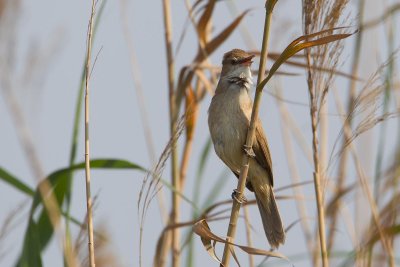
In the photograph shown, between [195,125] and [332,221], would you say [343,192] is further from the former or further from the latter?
[195,125]

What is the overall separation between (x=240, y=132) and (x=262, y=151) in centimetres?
19

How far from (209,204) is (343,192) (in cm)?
60

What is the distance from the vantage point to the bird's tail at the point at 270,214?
313 cm

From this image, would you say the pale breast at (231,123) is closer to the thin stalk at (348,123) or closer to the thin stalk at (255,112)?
the thin stalk at (348,123)

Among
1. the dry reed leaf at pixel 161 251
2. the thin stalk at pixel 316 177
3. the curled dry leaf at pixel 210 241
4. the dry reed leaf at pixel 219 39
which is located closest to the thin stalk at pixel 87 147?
the curled dry leaf at pixel 210 241

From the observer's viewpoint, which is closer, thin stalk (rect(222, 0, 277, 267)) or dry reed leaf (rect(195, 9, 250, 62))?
thin stalk (rect(222, 0, 277, 267))

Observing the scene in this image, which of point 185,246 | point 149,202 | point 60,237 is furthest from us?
point 185,246

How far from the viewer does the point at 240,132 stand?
3139 mm

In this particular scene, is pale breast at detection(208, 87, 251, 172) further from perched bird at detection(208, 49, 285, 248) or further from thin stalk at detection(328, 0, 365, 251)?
thin stalk at detection(328, 0, 365, 251)

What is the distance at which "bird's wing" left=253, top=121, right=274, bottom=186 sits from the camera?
323 cm

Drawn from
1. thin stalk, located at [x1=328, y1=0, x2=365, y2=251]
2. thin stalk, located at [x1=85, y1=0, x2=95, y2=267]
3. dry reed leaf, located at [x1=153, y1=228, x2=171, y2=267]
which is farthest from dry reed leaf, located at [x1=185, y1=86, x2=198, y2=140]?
thin stalk, located at [x1=85, y1=0, x2=95, y2=267]

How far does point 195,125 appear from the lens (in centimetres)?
333

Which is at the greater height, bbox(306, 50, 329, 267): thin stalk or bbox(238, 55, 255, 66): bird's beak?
bbox(238, 55, 255, 66): bird's beak

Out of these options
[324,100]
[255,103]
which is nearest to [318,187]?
[324,100]
